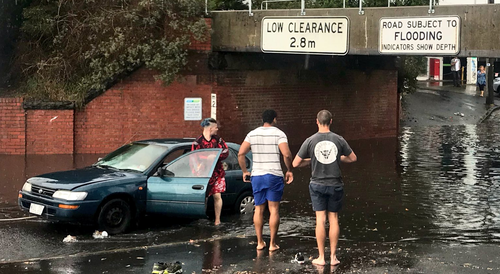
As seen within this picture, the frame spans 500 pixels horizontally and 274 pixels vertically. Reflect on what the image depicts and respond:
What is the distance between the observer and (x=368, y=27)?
14.0m

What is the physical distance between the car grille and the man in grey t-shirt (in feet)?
11.9

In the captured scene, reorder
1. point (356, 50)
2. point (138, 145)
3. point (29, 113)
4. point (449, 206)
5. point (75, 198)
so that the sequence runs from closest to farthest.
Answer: point (75, 198) < point (138, 145) < point (449, 206) < point (356, 50) < point (29, 113)

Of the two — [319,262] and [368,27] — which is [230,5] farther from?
[319,262]

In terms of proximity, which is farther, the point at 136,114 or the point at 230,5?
the point at 230,5

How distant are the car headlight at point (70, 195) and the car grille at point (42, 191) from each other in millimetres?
141

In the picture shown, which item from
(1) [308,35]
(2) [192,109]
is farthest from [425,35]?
(2) [192,109]

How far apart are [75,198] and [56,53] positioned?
30.1 feet

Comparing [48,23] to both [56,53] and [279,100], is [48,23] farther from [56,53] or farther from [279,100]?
[279,100]

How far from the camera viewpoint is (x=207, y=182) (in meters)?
9.45

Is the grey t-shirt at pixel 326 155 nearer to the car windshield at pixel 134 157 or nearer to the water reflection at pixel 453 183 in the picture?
the water reflection at pixel 453 183

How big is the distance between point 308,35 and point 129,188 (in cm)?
664

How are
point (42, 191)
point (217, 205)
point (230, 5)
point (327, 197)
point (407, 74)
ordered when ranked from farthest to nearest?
point (407, 74)
point (230, 5)
point (217, 205)
point (42, 191)
point (327, 197)

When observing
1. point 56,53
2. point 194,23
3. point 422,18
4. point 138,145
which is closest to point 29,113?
point 56,53

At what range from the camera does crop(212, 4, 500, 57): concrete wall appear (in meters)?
A: 12.5
